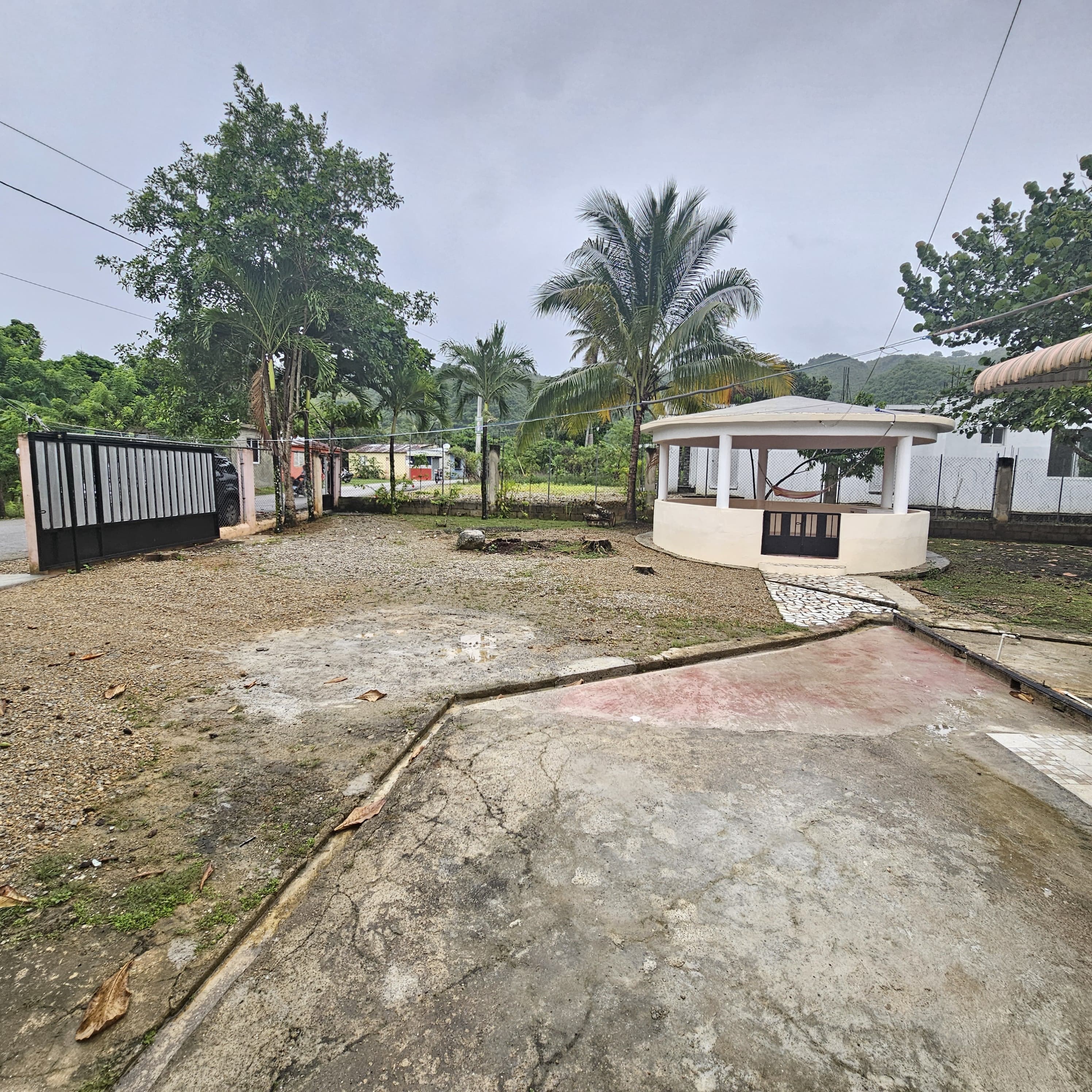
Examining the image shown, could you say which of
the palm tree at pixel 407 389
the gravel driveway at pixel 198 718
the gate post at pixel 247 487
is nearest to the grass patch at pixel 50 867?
the gravel driveway at pixel 198 718

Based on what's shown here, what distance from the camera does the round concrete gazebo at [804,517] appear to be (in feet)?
32.3

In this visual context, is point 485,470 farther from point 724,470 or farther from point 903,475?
point 903,475

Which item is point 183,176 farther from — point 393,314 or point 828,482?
point 828,482

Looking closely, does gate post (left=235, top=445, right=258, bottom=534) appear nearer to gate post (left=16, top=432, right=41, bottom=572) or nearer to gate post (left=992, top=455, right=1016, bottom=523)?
gate post (left=16, top=432, right=41, bottom=572)

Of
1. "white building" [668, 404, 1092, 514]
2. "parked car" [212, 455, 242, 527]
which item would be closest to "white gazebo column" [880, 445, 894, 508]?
"white building" [668, 404, 1092, 514]

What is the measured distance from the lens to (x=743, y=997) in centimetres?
180

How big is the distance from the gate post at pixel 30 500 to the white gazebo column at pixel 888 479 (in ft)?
48.8

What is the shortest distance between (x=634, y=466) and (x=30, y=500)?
40.8 feet

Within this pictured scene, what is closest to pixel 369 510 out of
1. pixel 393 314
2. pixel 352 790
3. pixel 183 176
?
pixel 393 314

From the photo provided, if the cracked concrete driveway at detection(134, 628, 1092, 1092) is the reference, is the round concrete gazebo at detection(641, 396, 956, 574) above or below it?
above

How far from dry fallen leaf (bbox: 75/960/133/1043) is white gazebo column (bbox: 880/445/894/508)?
1362 cm

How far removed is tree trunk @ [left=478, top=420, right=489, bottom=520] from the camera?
16422 mm

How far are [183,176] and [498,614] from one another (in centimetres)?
1706

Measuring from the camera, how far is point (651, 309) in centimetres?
1373
